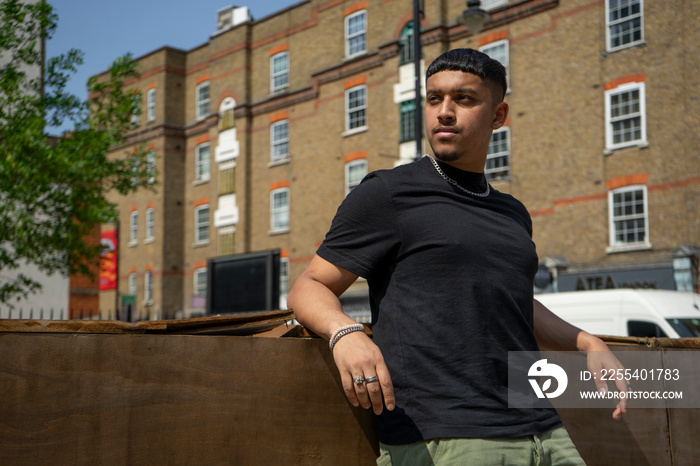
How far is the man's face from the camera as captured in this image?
233 centimetres

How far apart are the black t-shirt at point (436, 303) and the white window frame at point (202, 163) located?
3487 cm

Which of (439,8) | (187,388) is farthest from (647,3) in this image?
(187,388)

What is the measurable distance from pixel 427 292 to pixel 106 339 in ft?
3.01

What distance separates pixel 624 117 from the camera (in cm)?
2133

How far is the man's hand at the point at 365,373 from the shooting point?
1845mm

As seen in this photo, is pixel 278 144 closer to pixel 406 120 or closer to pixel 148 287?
pixel 406 120

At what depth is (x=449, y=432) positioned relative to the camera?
6.58 ft

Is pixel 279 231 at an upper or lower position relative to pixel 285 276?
upper

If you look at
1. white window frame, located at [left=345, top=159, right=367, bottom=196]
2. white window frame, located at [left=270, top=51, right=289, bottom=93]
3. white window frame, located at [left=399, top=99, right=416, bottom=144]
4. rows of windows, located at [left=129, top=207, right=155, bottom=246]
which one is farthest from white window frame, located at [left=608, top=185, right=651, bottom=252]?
rows of windows, located at [left=129, top=207, right=155, bottom=246]

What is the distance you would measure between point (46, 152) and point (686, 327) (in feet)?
35.9

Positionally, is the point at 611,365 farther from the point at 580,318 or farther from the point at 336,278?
the point at 580,318

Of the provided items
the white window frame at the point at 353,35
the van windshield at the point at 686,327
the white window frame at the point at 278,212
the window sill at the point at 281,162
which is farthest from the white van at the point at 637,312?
the window sill at the point at 281,162

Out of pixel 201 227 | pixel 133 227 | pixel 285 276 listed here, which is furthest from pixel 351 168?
pixel 133 227

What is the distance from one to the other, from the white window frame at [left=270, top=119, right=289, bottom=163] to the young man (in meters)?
30.4
